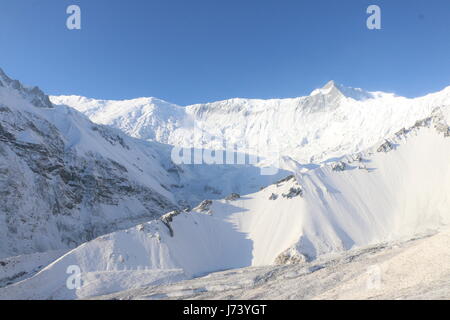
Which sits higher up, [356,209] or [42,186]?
[42,186]

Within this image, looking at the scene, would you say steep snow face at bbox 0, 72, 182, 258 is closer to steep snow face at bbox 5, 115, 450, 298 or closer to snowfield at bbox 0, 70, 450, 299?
snowfield at bbox 0, 70, 450, 299

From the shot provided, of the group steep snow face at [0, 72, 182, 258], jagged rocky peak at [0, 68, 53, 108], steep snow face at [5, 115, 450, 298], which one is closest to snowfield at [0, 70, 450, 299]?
steep snow face at [5, 115, 450, 298]

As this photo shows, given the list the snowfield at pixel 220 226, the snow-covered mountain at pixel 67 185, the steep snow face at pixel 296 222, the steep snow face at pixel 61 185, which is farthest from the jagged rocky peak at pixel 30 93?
the steep snow face at pixel 296 222

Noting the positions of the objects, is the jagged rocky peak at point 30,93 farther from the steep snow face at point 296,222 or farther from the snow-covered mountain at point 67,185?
the steep snow face at point 296,222

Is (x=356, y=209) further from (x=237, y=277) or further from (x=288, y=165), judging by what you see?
(x=288, y=165)

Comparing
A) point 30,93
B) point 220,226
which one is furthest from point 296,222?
point 30,93

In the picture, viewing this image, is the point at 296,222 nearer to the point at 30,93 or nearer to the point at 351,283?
the point at 351,283
